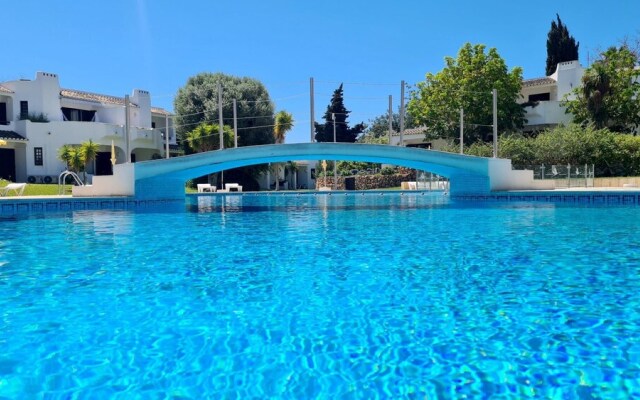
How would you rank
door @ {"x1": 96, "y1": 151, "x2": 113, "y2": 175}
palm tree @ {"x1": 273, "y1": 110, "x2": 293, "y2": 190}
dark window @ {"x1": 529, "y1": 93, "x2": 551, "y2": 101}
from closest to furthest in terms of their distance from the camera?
door @ {"x1": 96, "y1": 151, "x2": 113, "y2": 175} → palm tree @ {"x1": 273, "y1": 110, "x2": 293, "y2": 190} → dark window @ {"x1": 529, "y1": 93, "x2": 551, "y2": 101}

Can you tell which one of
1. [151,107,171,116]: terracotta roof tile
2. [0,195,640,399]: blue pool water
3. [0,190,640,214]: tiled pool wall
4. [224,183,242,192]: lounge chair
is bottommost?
[0,195,640,399]: blue pool water

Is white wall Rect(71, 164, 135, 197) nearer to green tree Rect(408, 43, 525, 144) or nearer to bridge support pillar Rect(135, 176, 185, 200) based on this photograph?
bridge support pillar Rect(135, 176, 185, 200)

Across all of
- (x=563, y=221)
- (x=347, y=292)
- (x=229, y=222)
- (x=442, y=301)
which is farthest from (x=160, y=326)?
(x=563, y=221)

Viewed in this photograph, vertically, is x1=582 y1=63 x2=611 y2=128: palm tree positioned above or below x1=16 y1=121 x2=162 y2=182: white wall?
above

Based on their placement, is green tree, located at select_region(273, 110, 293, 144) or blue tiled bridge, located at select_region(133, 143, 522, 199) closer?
blue tiled bridge, located at select_region(133, 143, 522, 199)

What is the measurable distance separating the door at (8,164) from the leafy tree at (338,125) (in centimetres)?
2844

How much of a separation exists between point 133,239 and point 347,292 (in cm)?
669

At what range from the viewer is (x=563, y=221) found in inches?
569

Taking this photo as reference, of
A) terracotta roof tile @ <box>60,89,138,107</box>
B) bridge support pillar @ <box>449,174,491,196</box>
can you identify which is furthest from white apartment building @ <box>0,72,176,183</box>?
bridge support pillar @ <box>449,174,491,196</box>

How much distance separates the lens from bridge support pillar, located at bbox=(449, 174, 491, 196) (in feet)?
85.6

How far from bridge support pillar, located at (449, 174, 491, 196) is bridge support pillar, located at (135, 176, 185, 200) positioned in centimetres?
1409

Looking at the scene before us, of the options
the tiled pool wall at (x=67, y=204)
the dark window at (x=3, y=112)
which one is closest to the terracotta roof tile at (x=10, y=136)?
the dark window at (x=3, y=112)

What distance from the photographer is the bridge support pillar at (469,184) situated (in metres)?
26.1

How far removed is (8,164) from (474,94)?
3206cm
